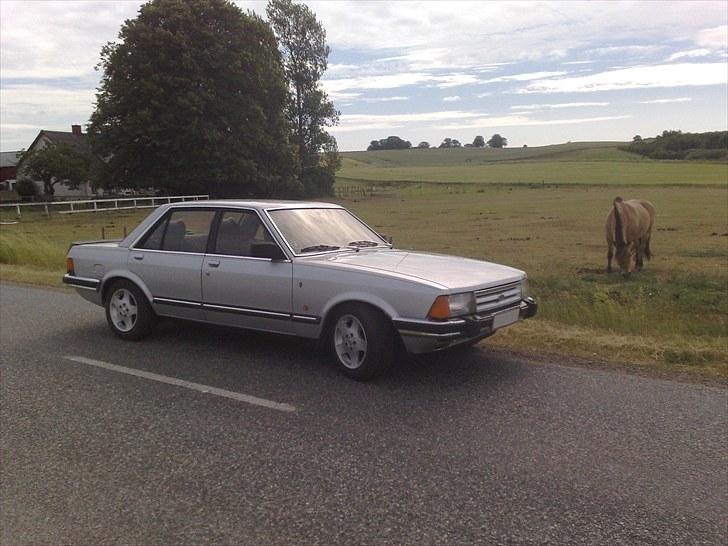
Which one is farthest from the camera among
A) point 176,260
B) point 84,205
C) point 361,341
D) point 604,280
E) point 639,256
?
point 84,205

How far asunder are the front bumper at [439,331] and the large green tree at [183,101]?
1544 inches

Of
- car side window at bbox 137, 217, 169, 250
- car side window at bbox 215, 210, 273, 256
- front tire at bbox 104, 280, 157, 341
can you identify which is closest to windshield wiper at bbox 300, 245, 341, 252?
car side window at bbox 215, 210, 273, 256

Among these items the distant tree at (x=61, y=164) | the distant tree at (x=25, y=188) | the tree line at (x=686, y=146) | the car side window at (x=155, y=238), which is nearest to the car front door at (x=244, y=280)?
the car side window at (x=155, y=238)

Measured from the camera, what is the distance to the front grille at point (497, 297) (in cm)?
536

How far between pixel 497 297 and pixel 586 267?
34.1ft

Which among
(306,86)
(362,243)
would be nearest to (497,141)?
(306,86)

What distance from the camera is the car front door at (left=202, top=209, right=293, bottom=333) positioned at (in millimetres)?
5867

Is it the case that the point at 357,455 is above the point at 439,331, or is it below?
below

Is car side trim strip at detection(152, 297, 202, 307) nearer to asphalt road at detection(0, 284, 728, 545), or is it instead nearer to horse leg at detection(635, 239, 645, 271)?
asphalt road at detection(0, 284, 728, 545)

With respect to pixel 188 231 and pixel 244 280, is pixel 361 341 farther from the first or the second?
pixel 188 231

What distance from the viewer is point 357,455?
13.2ft

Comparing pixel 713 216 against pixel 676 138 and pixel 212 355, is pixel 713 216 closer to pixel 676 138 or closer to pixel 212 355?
pixel 212 355

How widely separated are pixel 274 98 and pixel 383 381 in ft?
150

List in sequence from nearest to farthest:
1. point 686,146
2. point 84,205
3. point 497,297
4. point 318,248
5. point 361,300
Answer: point 361,300 < point 497,297 < point 318,248 < point 84,205 < point 686,146
